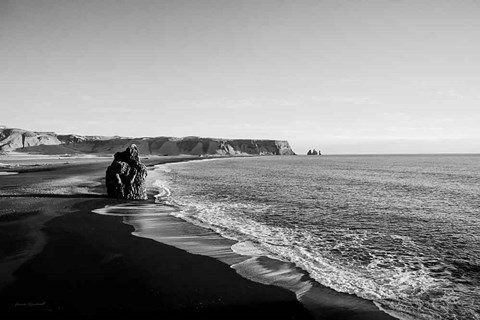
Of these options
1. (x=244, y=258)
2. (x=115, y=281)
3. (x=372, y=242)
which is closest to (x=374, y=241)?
(x=372, y=242)

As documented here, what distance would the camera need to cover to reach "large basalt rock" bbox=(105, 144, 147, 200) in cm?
2573

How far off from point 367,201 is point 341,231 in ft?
40.3

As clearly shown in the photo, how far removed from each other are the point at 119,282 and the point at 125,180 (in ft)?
60.6

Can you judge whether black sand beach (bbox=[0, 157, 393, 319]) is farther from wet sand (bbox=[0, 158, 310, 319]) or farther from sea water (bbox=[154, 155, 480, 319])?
sea water (bbox=[154, 155, 480, 319])

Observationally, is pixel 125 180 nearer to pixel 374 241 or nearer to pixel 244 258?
pixel 244 258

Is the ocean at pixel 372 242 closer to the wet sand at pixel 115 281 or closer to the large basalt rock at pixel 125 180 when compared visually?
the wet sand at pixel 115 281

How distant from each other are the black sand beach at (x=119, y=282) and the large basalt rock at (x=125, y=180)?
34.9 ft

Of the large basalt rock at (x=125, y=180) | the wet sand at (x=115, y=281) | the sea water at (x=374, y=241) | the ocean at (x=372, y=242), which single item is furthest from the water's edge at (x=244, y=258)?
the large basalt rock at (x=125, y=180)

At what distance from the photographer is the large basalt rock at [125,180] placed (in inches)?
1013

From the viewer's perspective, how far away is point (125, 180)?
1022 inches

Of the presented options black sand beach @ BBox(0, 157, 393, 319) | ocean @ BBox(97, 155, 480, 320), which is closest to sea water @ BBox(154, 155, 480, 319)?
ocean @ BBox(97, 155, 480, 320)

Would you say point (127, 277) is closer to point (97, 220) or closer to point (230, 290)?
point (230, 290)

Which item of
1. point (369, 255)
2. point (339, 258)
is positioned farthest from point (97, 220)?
point (369, 255)

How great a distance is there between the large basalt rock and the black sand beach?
34.9 feet
